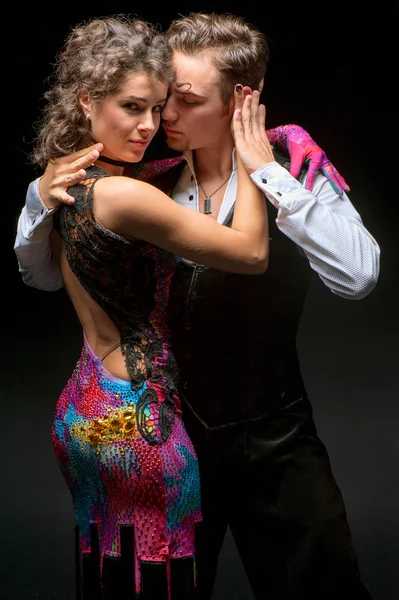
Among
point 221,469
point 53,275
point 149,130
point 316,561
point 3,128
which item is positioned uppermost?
point 3,128

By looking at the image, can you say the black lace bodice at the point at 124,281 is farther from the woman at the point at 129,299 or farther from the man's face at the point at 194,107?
the man's face at the point at 194,107

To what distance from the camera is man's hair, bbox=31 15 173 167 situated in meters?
2.91

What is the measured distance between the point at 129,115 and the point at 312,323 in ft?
5.88

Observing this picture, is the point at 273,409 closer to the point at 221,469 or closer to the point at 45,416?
the point at 221,469

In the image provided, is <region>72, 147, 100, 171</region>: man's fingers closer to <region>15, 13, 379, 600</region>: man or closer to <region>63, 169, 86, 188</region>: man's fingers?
<region>63, 169, 86, 188</region>: man's fingers

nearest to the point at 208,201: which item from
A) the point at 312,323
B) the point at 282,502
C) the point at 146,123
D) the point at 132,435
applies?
the point at 146,123

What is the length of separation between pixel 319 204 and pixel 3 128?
56.3 inches

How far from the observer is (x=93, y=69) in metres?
2.93

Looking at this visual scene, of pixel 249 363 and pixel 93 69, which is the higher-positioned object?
pixel 93 69

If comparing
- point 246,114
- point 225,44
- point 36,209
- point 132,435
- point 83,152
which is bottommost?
point 132,435

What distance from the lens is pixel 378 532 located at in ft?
13.9

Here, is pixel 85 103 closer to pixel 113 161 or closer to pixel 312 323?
pixel 113 161

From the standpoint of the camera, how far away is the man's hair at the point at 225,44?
3.12m

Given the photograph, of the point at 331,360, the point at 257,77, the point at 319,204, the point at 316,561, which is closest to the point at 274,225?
the point at 319,204
